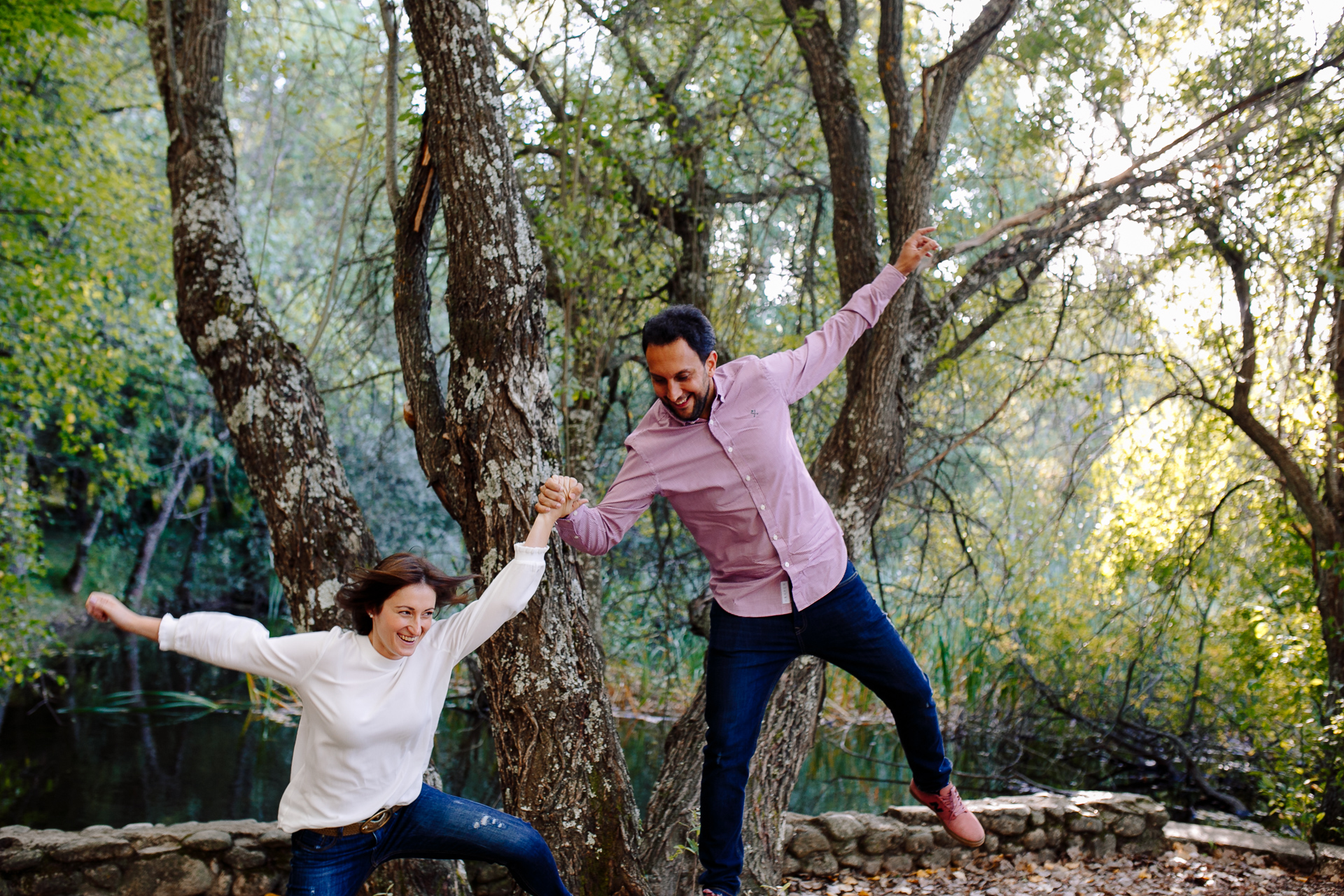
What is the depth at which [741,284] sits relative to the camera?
515cm

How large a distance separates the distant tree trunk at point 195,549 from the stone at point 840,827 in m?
9.46

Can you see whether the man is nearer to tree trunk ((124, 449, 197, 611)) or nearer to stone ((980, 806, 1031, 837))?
stone ((980, 806, 1031, 837))

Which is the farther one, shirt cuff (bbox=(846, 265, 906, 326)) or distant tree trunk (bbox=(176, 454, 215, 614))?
distant tree trunk (bbox=(176, 454, 215, 614))

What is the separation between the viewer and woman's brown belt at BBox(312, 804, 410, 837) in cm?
223

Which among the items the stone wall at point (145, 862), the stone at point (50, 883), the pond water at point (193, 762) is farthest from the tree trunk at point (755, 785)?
the pond water at point (193, 762)

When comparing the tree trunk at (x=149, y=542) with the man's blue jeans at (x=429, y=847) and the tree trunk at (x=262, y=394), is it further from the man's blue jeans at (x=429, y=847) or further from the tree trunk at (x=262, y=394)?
the man's blue jeans at (x=429, y=847)

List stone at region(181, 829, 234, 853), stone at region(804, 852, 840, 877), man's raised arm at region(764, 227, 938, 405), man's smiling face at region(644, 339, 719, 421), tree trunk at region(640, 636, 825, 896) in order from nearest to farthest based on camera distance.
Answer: man's smiling face at region(644, 339, 719, 421)
man's raised arm at region(764, 227, 938, 405)
tree trunk at region(640, 636, 825, 896)
stone at region(181, 829, 234, 853)
stone at region(804, 852, 840, 877)

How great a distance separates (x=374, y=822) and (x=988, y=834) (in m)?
3.40

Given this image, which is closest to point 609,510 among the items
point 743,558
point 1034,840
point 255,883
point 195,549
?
point 743,558

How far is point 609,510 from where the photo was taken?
98.5 inches

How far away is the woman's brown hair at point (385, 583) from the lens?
2.28 meters

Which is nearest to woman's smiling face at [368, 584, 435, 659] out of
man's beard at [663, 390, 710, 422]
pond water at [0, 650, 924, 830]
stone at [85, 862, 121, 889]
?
man's beard at [663, 390, 710, 422]

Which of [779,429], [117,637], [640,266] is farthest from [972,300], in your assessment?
[117,637]

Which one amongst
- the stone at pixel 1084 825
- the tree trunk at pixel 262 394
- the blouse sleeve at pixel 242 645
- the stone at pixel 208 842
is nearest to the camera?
the blouse sleeve at pixel 242 645
